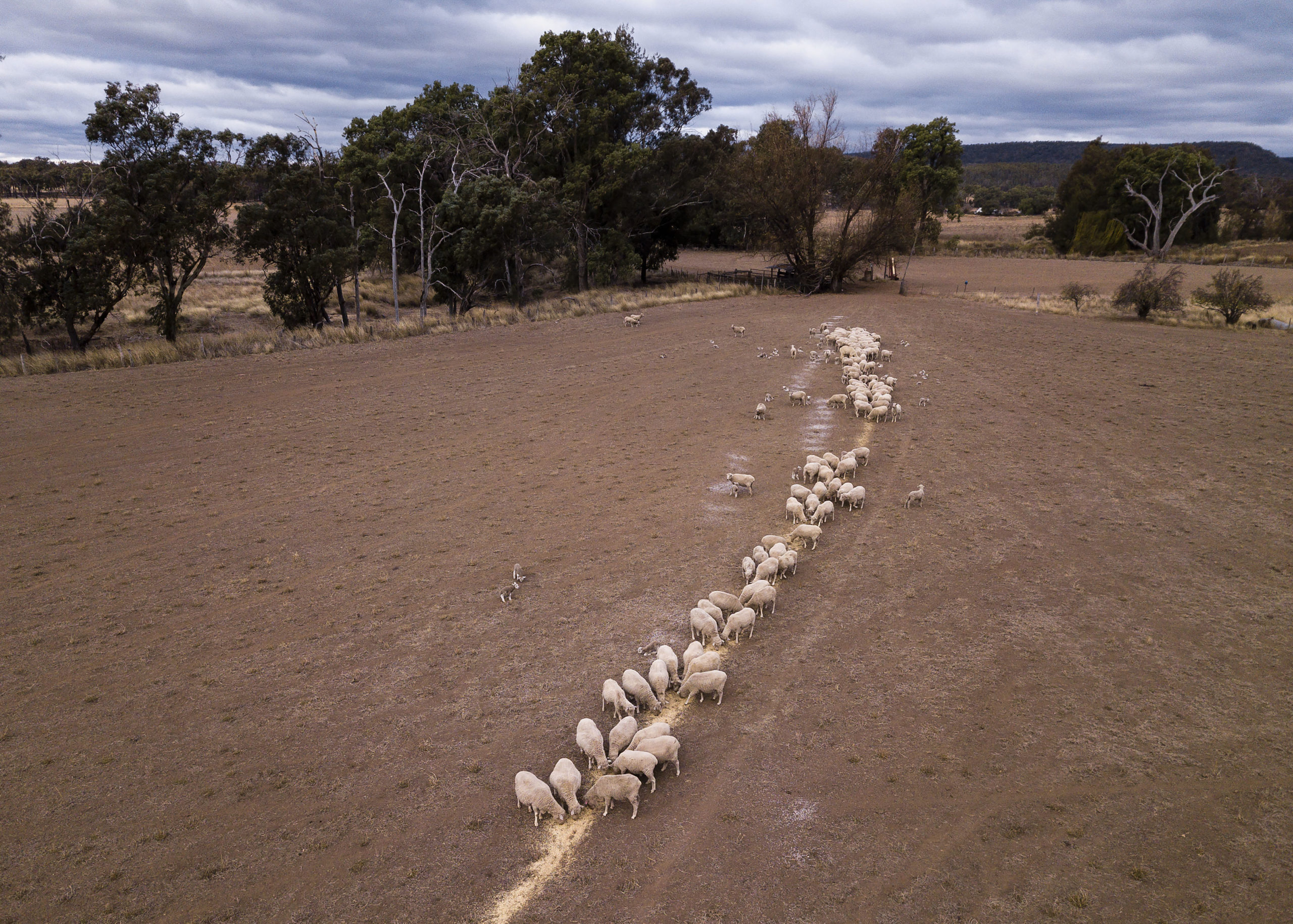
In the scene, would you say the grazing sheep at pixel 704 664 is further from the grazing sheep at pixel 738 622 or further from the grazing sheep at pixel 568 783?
the grazing sheep at pixel 568 783

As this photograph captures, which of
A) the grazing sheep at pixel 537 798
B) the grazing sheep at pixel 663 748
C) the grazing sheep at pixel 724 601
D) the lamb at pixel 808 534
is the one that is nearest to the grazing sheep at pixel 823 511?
the lamb at pixel 808 534

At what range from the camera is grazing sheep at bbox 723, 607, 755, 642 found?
30.6 feet

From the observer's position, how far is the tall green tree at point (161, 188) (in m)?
28.1

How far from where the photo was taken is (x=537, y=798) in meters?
6.59

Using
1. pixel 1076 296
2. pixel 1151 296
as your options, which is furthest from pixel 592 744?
pixel 1076 296

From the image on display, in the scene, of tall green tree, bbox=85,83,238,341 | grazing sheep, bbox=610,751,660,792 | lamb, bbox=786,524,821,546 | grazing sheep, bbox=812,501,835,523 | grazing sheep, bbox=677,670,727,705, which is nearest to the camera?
grazing sheep, bbox=610,751,660,792

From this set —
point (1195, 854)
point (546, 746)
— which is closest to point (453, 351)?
point (546, 746)

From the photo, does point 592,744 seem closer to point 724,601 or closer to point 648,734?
point 648,734

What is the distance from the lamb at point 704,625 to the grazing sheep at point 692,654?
1.69 feet

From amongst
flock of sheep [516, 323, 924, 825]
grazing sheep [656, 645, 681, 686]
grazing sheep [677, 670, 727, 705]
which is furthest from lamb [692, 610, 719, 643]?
grazing sheep [677, 670, 727, 705]

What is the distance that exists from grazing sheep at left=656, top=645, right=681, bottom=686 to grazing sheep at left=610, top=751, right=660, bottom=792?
161 cm

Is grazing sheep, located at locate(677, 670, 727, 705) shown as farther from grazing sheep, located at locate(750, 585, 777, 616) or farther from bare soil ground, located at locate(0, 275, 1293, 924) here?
grazing sheep, located at locate(750, 585, 777, 616)

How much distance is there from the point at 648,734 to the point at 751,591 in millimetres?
3227

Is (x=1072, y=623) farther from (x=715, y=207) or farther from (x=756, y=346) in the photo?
(x=715, y=207)
